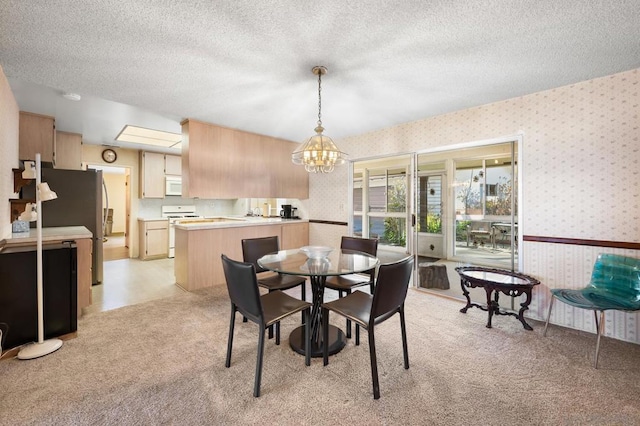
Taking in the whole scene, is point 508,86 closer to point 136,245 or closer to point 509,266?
point 509,266

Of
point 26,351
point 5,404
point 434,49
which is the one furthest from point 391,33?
point 26,351

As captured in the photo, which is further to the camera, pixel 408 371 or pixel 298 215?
pixel 298 215

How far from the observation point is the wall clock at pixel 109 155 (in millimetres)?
5469

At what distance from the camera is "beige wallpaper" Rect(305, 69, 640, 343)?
2.41 m

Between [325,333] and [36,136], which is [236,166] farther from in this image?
[325,333]

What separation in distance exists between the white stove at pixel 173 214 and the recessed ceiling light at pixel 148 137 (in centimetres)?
148

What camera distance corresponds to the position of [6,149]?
2553 millimetres

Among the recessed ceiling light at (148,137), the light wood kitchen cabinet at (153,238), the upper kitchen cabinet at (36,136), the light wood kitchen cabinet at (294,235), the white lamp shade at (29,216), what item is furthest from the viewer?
the light wood kitchen cabinet at (153,238)

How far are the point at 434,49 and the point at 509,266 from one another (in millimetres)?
2646

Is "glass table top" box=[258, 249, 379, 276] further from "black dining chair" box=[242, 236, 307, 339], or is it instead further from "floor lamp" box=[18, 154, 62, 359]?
"floor lamp" box=[18, 154, 62, 359]

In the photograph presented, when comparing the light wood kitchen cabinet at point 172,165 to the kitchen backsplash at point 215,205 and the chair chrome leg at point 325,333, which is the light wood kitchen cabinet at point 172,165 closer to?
the kitchen backsplash at point 215,205

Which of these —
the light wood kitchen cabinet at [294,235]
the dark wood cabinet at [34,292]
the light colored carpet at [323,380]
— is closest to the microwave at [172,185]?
the light wood kitchen cabinet at [294,235]

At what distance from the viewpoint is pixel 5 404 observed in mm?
1629

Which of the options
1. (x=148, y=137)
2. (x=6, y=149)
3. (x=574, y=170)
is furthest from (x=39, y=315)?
(x=574, y=170)
